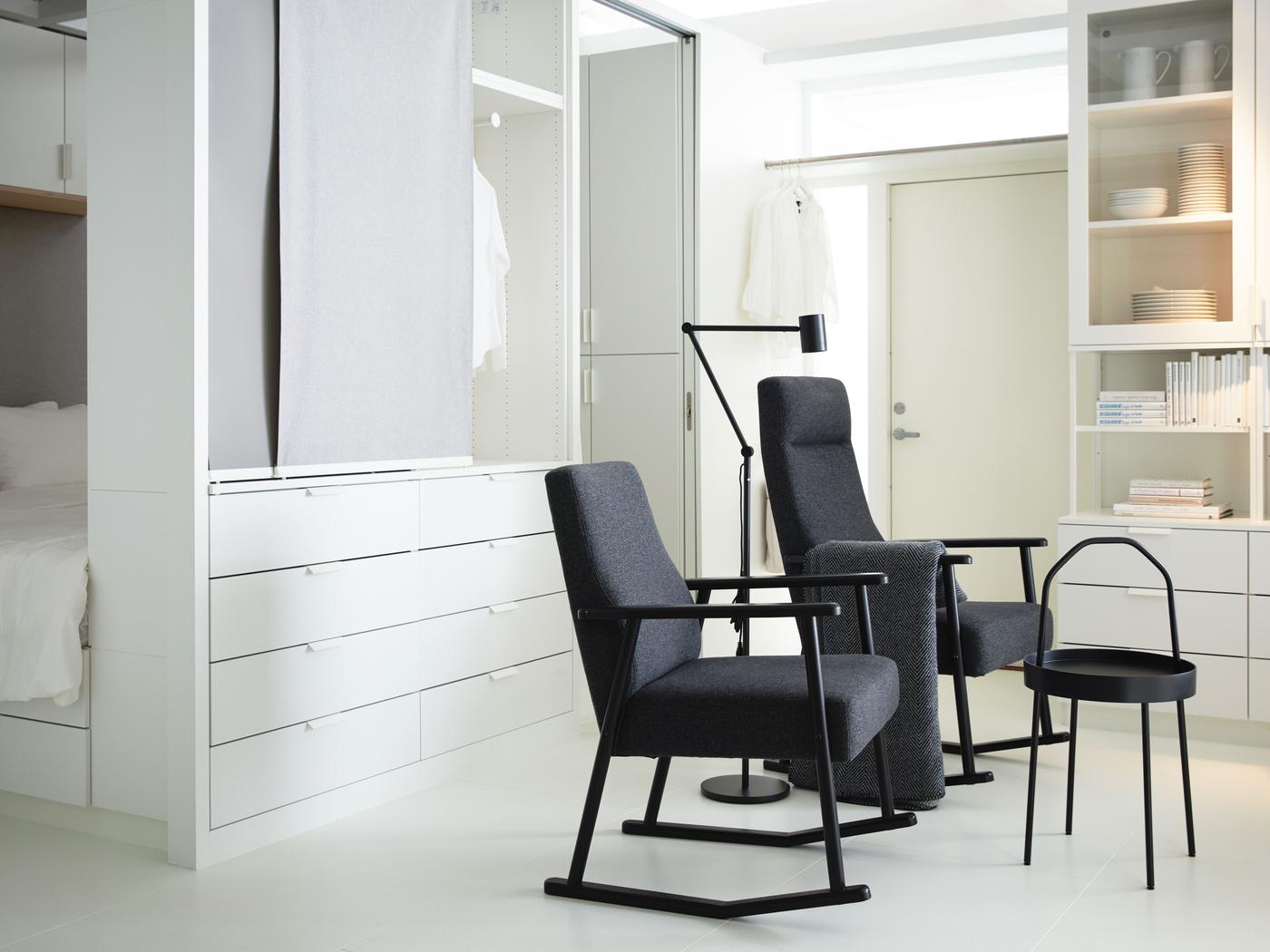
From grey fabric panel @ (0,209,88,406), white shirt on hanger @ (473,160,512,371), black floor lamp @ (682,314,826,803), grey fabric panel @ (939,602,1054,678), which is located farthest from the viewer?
grey fabric panel @ (0,209,88,406)

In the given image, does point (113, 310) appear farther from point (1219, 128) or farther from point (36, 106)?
point (1219, 128)

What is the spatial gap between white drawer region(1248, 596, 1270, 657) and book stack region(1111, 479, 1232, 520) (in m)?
0.31

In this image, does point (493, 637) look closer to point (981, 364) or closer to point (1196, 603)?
point (1196, 603)

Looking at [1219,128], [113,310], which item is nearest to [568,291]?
[113,310]

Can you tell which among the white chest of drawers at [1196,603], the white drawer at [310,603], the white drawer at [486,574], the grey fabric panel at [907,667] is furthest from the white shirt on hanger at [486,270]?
the white chest of drawers at [1196,603]

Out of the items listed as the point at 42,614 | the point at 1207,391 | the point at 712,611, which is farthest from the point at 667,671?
the point at 1207,391

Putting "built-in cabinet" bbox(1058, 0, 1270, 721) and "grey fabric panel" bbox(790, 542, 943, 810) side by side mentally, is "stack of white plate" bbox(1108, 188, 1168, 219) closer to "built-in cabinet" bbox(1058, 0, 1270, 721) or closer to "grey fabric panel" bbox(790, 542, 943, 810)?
"built-in cabinet" bbox(1058, 0, 1270, 721)

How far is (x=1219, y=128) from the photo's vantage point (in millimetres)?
4070

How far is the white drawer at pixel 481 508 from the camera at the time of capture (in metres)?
3.54

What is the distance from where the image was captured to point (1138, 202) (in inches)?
165

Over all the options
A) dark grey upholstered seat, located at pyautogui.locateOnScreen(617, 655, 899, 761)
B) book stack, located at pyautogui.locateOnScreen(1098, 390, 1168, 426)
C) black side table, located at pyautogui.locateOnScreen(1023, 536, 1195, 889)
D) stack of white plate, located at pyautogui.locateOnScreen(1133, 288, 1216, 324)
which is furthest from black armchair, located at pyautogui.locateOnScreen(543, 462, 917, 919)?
stack of white plate, located at pyautogui.locateOnScreen(1133, 288, 1216, 324)

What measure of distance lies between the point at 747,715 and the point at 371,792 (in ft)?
4.22

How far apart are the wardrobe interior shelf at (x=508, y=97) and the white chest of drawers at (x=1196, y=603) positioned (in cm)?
220

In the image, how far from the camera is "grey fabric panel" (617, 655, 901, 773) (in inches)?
97.2
